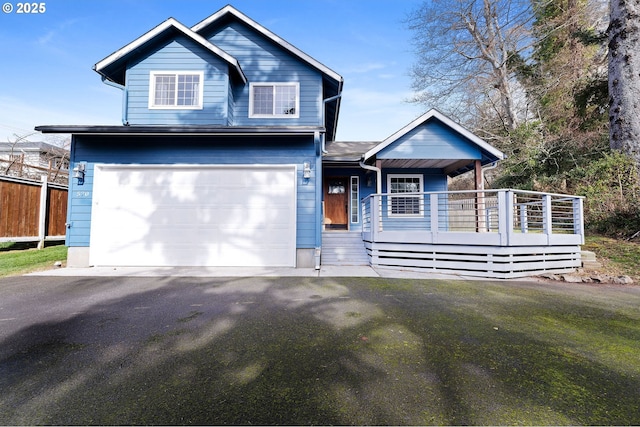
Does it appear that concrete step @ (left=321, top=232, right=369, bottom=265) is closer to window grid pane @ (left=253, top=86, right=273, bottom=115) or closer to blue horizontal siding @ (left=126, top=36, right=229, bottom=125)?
window grid pane @ (left=253, top=86, right=273, bottom=115)

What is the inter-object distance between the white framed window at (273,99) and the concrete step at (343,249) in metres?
4.09

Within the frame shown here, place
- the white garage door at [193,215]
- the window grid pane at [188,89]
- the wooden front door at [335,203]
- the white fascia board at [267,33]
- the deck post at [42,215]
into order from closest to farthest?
the white garage door at [193,215] < the window grid pane at [188,89] < the white fascia board at [267,33] < the deck post at [42,215] < the wooden front door at [335,203]

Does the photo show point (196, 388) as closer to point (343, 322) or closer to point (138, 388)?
point (138, 388)

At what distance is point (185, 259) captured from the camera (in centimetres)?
670

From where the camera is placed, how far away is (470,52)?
1567 centimetres

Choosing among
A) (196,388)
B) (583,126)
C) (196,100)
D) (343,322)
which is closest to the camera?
(196,388)

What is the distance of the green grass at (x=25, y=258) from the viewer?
20.0 ft

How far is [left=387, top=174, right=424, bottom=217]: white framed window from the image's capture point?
10031 mm

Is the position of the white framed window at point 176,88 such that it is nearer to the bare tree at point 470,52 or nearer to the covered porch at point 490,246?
the covered porch at point 490,246

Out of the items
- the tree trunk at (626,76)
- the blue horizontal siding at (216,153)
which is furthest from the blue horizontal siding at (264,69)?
the tree trunk at (626,76)

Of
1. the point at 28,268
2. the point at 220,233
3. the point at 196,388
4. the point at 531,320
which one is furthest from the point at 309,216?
the point at 28,268

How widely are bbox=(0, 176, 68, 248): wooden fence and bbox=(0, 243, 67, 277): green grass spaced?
566mm

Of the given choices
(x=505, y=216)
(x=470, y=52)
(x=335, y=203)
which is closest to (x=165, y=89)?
(x=335, y=203)

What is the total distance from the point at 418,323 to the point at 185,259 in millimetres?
5635
